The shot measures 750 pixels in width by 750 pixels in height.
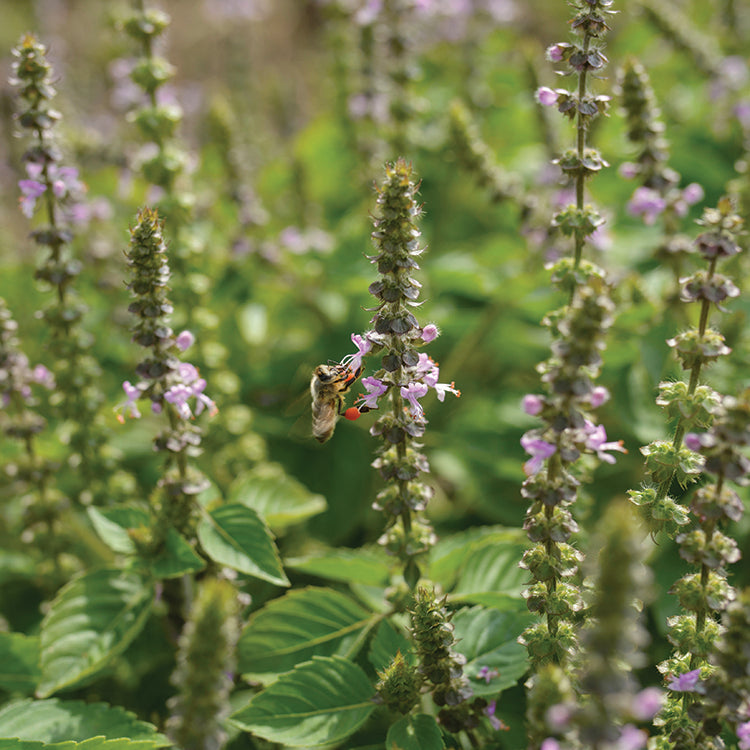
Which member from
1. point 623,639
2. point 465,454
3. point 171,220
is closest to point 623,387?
point 465,454

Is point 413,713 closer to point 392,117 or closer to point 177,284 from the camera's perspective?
point 177,284

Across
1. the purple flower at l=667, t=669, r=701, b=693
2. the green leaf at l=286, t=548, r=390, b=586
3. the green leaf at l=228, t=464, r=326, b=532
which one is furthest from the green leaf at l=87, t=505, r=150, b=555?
the purple flower at l=667, t=669, r=701, b=693

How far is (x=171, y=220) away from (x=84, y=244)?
2085 mm

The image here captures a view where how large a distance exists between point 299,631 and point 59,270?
1.77 meters

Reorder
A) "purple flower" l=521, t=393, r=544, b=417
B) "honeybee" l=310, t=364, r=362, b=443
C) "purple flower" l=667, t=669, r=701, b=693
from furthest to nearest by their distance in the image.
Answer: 1. "honeybee" l=310, t=364, r=362, b=443
2. "purple flower" l=667, t=669, r=701, b=693
3. "purple flower" l=521, t=393, r=544, b=417

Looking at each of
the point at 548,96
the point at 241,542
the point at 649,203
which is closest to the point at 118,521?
the point at 241,542

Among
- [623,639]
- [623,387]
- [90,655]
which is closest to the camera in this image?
[623,639]

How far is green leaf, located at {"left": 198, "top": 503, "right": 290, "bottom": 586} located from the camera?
287 cm

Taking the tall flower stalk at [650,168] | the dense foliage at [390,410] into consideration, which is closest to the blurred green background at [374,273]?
the dense foliage at [390,410]

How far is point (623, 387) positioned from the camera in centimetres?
421

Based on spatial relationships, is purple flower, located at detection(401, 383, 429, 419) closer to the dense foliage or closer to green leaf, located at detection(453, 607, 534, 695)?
the dense foliage

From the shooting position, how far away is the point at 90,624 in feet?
10.0

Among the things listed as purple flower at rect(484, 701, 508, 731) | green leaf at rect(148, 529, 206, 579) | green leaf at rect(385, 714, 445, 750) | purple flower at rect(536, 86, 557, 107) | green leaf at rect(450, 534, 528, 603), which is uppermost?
purple flower at rect(536, 86, 557, 107)

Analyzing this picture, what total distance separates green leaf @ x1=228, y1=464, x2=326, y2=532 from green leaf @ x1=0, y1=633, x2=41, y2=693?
0.99m
